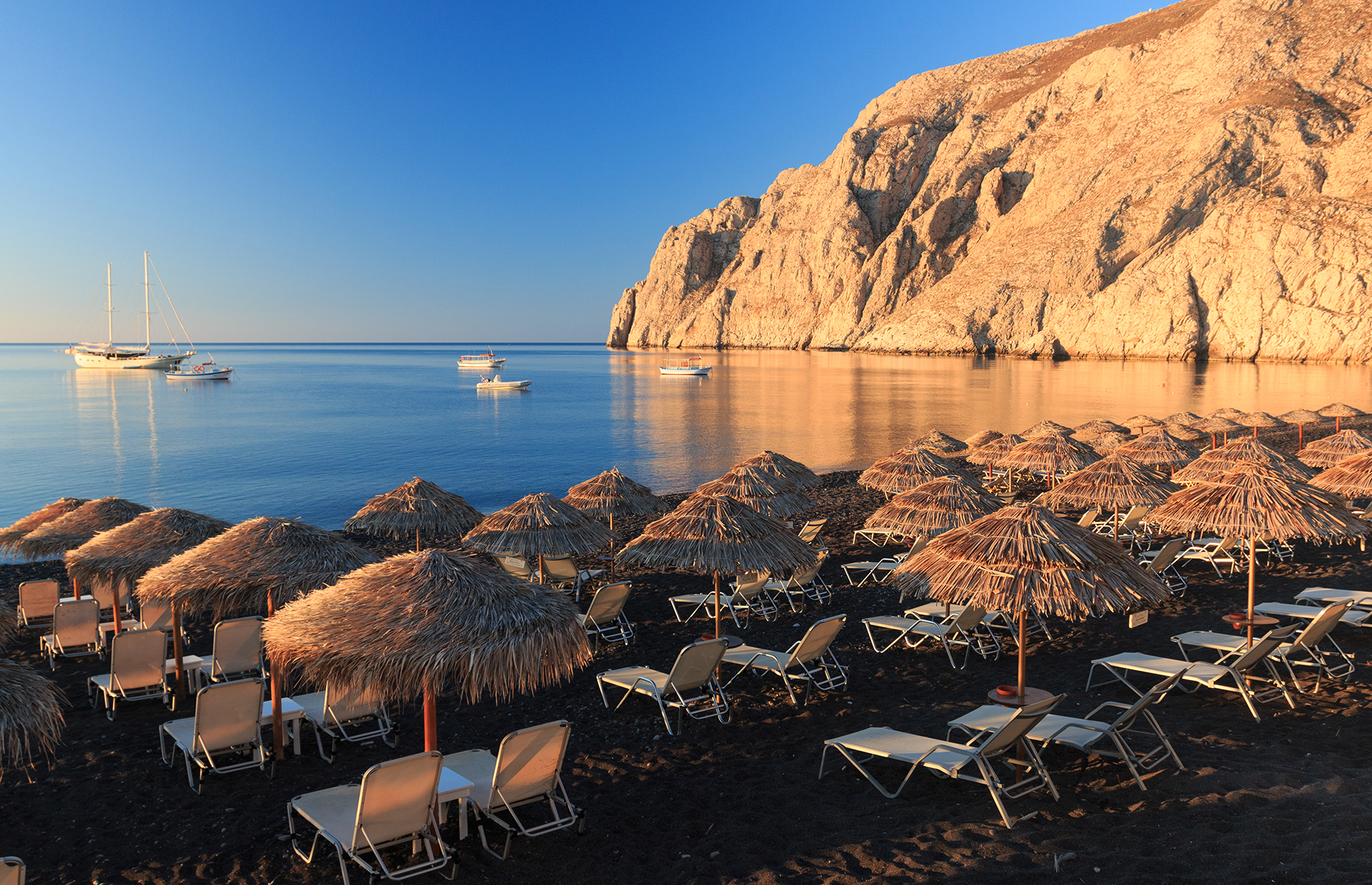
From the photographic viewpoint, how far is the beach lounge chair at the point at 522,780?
459cm

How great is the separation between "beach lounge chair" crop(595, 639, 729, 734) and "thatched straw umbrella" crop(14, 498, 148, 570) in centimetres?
643

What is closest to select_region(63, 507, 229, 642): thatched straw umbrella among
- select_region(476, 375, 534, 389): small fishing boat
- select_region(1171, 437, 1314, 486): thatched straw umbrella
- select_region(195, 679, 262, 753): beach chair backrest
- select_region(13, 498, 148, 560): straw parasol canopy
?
select_region(13, 498, 148, 560): straw parasol canopy

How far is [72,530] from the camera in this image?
30.6 ft

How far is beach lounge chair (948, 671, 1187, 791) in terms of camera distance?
5.31 meters

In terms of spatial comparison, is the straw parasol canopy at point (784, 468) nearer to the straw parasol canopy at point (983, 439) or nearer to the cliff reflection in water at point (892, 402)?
the straw parasol canopy at point (983, 439)

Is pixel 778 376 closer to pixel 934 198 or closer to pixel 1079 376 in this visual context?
pixel 1079 376

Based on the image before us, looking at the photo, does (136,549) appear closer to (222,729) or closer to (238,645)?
(238,645)

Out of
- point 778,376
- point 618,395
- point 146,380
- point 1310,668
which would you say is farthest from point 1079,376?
point 146,380

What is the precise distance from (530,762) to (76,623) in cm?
690

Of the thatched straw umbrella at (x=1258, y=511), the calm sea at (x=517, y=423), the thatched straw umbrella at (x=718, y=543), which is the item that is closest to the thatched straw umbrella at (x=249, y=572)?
the thatched straw umbrella at (x=718, y=543)

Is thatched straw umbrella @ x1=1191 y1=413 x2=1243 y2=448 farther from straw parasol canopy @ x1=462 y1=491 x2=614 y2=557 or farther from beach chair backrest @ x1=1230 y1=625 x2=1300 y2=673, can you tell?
straw parasol canopy @ x1=462 y1=491 x2=614 y2=557

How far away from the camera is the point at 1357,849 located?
4309mm

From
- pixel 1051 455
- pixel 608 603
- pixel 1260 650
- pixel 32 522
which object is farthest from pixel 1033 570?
pixel 32 522

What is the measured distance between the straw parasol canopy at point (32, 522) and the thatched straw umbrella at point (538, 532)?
17.1ft
